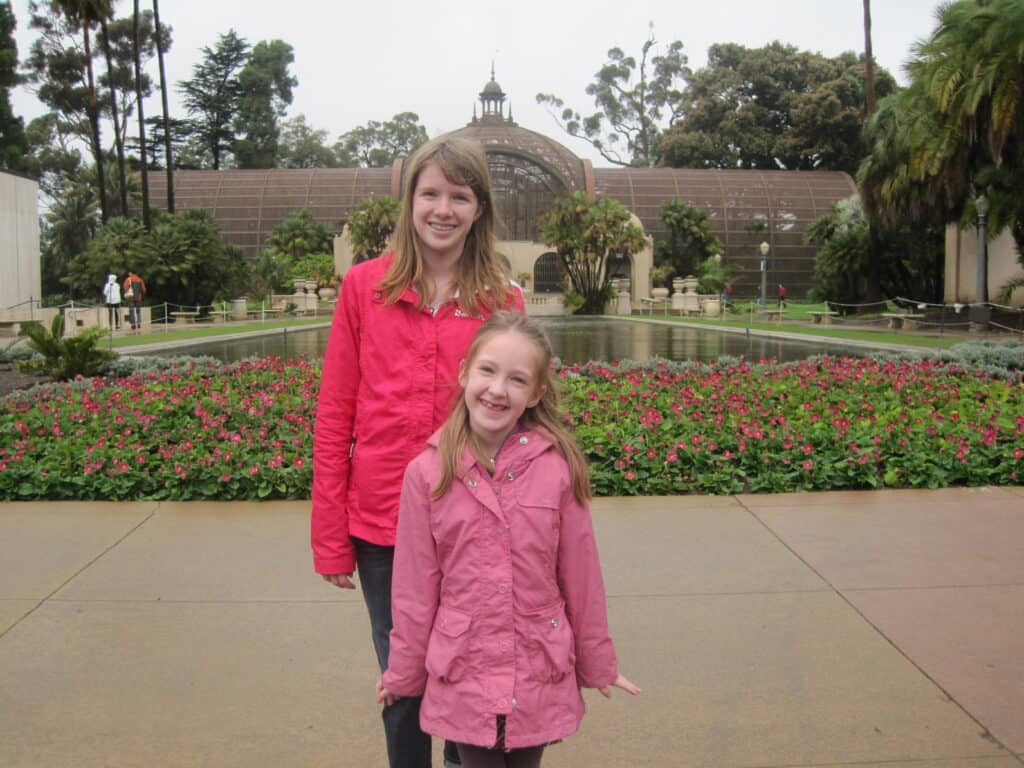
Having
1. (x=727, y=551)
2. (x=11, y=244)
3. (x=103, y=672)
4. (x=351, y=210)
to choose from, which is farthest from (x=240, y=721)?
(x=351, y=210)

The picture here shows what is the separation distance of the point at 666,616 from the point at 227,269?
113 ft

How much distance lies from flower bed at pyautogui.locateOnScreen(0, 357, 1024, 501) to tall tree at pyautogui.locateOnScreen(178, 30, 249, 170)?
209 ft

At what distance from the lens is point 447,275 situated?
2475mm

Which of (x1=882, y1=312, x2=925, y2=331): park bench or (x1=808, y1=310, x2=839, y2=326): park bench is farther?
(x1=808, y1=310, x2=839, y2=326): park bench

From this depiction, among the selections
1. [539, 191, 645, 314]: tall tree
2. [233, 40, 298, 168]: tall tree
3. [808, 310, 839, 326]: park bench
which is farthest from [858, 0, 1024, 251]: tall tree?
[233, 40, 298, 168]: tall tree

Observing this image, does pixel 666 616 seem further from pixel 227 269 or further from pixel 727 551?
pixel 227 269

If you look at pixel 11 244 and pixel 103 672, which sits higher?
pixel 11 244

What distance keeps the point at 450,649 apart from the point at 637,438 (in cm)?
467

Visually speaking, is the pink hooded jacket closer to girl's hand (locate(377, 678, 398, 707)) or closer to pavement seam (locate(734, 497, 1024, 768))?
girl's hand (locate(377, 678, 398, 707))

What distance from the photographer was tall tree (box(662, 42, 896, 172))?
195 feet

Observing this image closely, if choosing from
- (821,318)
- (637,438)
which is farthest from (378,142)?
(637,438)

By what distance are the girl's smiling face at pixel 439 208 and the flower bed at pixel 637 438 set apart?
395 cm

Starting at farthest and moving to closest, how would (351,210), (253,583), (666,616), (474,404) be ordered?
(351,210), (253,583), (666,616), (474,404)

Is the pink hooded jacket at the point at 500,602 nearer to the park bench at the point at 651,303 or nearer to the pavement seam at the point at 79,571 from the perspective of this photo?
the pavement seam at the point at 79,571
